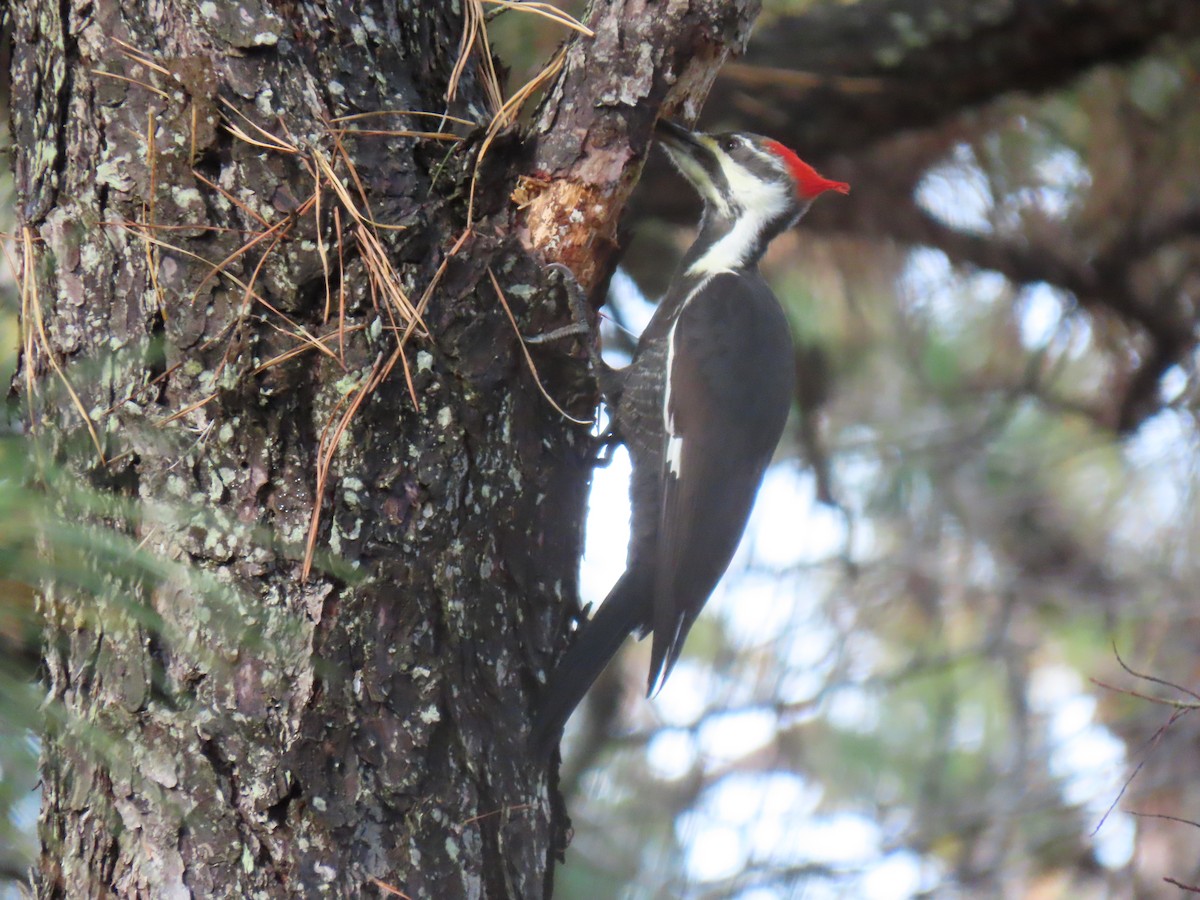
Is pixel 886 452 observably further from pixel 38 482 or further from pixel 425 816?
pixel 38 482

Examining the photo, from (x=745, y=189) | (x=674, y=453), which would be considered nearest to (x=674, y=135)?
(x=745, y=189)

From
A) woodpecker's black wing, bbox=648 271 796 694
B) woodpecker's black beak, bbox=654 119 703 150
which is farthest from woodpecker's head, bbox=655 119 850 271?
woodpecker's black wing, bbox=648 271 796 694

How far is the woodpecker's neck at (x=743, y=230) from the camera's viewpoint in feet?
9.28

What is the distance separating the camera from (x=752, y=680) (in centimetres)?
364

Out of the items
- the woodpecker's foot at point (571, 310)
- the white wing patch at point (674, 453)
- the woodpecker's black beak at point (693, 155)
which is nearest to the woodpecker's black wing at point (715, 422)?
the white wing patch at point (674, 453)

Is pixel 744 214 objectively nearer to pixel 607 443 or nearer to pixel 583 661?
pixel 607 443

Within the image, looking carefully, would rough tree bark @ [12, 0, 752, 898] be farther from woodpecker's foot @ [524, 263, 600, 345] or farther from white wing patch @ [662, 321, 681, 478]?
white wing patch @ [662, 321, 681, 478]

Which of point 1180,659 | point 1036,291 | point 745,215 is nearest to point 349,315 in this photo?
point 745,215

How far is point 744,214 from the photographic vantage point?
286 cm

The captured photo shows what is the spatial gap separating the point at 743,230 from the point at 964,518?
211 centimetres

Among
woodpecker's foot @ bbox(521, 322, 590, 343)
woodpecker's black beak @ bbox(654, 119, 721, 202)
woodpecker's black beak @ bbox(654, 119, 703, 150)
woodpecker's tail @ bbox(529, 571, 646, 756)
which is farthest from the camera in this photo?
woodpecker's black beak @ bbox(654, 119, 721, 202)

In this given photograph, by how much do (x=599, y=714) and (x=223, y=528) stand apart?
83.7 inches

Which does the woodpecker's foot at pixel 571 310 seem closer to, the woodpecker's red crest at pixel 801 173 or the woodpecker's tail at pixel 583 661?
the woodpecker's tail at pixel 583 661

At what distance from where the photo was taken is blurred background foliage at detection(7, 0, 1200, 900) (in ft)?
10.1
